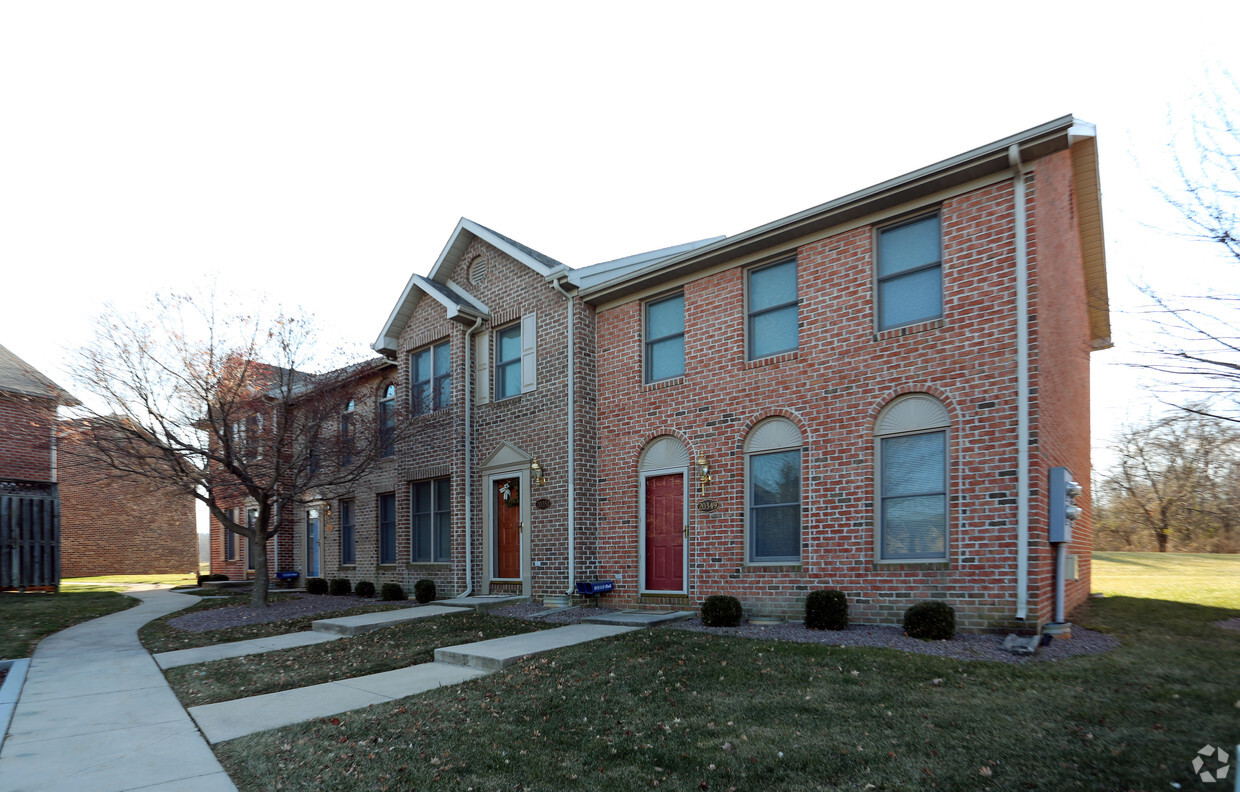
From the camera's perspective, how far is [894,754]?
4918mm

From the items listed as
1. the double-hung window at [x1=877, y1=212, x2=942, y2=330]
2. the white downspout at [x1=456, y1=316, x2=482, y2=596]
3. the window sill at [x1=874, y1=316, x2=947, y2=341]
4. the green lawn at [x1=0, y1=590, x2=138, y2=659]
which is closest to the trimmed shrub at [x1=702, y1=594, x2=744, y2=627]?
the window sill at [x1=874, y1=316, x2=947, y2=341]

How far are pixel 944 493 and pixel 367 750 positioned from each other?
7256 millimetres

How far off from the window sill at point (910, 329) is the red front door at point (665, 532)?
412 cm

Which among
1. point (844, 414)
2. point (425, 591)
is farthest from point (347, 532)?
point (844, 414)

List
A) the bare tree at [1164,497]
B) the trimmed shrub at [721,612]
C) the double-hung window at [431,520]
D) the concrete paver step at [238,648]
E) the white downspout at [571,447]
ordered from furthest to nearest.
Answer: the double-hung window at [431,520] → the bare tree at [1164,497] → the white downspout at [571,447] → the trimmed shrub at [721,612] → the concrete paver step at [238,648]

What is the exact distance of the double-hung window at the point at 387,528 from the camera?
18391 mm

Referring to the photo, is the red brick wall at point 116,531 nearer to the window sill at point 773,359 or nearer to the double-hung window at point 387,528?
the double-hung window at point 387,528

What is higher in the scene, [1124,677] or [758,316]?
[758,316]

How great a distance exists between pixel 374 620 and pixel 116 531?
23.5 metres

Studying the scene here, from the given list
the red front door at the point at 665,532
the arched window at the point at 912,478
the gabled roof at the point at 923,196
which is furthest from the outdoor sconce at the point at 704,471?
the gabled roof at the point at 923,196

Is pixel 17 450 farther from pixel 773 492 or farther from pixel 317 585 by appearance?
pixel 773 492

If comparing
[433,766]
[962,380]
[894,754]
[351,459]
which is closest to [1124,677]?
[894,754]

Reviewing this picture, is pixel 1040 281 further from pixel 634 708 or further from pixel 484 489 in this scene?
pixel 484 489

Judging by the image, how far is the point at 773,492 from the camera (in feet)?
35.9
